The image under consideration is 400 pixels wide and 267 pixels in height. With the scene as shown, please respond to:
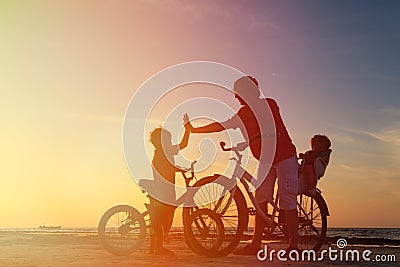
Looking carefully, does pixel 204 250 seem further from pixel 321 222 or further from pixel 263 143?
pixel 321 222

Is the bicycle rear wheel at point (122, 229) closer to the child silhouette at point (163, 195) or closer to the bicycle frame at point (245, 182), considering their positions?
the child silhouette at point (163, 195)

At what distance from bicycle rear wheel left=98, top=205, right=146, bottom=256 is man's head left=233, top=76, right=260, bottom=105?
7.84 feet

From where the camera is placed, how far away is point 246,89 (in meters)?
8.64

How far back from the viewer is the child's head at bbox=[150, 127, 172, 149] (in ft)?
31.0

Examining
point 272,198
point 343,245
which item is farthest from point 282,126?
point 343,245

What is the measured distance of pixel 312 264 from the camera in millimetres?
7633

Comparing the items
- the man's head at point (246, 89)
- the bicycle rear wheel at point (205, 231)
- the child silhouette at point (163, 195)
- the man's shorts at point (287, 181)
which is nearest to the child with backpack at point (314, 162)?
the man's shorts at point (287, 181)

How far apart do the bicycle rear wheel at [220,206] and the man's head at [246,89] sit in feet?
3.98

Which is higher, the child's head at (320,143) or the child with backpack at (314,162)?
the child's head at (320,143)

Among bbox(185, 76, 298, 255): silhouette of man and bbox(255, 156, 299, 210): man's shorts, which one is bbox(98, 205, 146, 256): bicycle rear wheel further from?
bbox(255, 156, 299, 210): man's shorts

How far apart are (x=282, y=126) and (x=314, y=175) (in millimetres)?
1222

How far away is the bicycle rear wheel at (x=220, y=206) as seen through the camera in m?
8.16

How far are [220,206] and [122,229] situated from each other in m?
1.69

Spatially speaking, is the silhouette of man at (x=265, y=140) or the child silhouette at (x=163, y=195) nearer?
the silhouette of man at (x=265, y=140)
